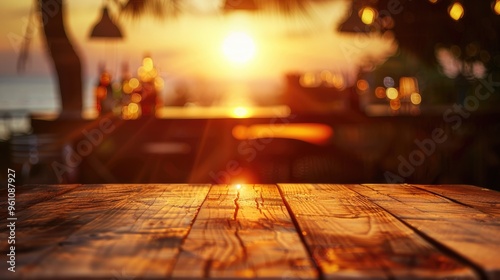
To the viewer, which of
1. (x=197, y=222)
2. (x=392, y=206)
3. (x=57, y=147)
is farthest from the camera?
(x=57, y=147)

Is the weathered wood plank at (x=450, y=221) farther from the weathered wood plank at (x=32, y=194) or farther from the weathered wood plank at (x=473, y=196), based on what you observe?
the weathered wood plank at (x=32, y=194)

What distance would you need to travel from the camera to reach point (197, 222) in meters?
1.25

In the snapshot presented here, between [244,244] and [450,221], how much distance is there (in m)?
0.44

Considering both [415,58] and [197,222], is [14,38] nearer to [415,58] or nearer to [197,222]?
[197,222]

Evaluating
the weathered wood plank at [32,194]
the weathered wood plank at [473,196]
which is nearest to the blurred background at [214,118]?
the weathered wood plank at [32,194]

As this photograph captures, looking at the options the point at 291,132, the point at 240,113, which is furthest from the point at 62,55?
the point at 291,132

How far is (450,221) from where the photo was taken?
1269 millimetres

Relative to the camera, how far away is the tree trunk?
6.24 meters

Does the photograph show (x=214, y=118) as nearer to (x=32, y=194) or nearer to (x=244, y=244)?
(x=32, y=194)

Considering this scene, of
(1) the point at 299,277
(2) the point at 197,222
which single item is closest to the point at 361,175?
(2) the point at 197,222

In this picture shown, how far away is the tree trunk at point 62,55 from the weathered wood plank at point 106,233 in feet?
15.9

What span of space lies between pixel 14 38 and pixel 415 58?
7273 mm

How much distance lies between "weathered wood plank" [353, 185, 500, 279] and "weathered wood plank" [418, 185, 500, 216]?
18 millimetres

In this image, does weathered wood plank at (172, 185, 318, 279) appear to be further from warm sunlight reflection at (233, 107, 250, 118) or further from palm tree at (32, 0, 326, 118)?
palm tree at (32, 0, 326, 118)
